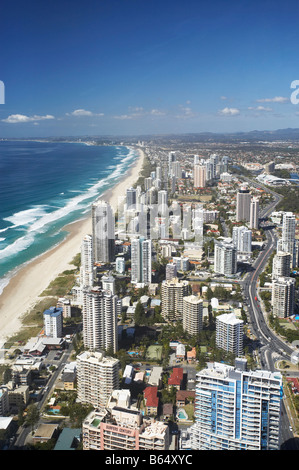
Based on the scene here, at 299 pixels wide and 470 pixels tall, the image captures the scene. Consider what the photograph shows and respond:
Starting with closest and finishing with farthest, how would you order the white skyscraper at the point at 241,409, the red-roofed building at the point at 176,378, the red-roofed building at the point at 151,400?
the white skyscraper at the point at 241,409
the red-roofed building at the point at 151,400
the red-roofed building at the point at 176,378

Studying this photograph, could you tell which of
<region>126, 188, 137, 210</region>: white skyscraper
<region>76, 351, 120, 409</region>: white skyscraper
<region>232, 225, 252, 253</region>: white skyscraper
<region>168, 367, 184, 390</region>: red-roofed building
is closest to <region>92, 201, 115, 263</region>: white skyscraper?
<region>232, 225, 252, 253</region>: white skyscraper

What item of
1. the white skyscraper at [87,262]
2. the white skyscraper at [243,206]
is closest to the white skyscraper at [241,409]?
the white skyscraper at [87,262]

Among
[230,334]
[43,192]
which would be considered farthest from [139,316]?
[43,192]

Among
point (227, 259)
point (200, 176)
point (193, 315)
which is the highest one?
point (200, 176)

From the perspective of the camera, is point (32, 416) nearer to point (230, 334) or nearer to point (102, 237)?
point (230, 334)

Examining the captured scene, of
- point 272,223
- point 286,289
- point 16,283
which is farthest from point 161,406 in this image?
point 272,223

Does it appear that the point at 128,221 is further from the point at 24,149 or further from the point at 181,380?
the point at 24,149

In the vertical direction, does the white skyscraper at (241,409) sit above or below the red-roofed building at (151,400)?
above

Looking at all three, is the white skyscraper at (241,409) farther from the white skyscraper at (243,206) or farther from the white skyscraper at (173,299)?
Result: the white skyscraper at (243,206)
